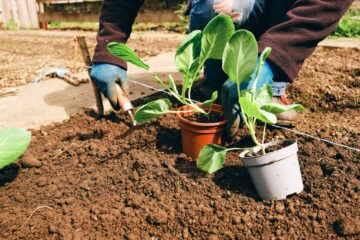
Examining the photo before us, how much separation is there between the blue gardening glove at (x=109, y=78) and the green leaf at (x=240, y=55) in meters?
0.67

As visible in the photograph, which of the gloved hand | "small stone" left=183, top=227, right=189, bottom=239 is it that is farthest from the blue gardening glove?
"small stone" left=183, top=227, right=189, bottom=239

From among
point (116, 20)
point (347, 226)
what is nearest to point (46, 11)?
point (116, 20)

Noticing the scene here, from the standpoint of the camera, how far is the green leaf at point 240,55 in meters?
1.06

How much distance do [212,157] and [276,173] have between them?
21 cm

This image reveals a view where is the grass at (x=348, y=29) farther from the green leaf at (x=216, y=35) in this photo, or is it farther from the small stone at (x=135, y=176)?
the small stone at (x=135, y=176)

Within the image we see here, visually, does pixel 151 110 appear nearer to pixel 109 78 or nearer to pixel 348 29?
pixel 109 78

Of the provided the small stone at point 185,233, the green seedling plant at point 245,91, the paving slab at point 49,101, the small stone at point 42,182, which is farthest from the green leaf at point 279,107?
the paving slab at point 49,101

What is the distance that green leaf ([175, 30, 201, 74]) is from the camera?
1.27 m

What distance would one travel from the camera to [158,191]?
1.22m

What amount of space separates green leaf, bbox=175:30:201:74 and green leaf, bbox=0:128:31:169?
65 centimetres

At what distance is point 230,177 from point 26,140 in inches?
30.8

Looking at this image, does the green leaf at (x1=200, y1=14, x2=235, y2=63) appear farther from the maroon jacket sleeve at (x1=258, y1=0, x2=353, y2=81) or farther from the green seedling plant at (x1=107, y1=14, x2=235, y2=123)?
the maroon jacket sleeve at (x1=258, y1=0, x2=353, y2=81)

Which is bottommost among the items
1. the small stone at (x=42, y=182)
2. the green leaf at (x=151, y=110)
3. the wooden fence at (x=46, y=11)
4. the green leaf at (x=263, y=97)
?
the wooden fence at (x=46, y=11)

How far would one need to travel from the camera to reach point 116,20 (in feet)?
5.94
